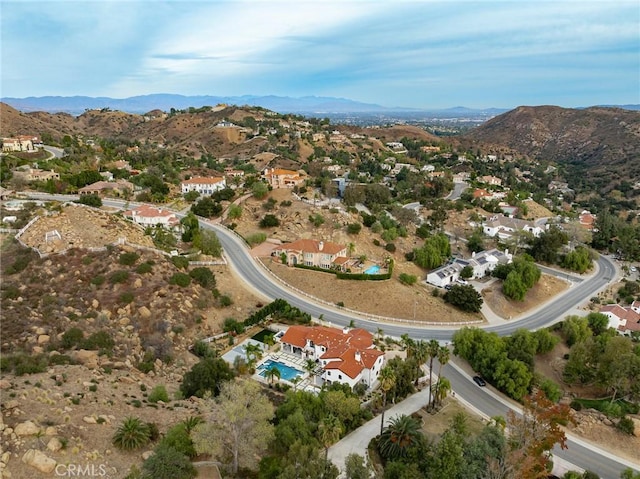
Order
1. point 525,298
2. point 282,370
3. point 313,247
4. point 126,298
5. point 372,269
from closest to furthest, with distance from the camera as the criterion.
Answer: point 282,370 → point 126,298 → point 525,298 → point 313,247 → point 372,269

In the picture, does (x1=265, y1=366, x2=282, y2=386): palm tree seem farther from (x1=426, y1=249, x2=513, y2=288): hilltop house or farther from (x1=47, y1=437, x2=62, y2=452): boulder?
(x1=426, y1=249, x2=513, y2=288): hilltop house

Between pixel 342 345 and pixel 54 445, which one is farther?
pixel 342 345

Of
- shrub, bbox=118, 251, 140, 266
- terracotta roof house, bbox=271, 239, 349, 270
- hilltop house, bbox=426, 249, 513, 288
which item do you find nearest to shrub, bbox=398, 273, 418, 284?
hilltop house, bbox=426, 249, 513, 288

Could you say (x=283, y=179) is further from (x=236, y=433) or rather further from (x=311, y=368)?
(x=236, y=433)

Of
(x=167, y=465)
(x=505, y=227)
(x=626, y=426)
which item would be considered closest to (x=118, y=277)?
(x=167, y=465)

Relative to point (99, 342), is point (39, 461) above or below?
above

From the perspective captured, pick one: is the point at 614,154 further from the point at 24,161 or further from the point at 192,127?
the point at 24,161

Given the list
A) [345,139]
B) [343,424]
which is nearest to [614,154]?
[345,139]

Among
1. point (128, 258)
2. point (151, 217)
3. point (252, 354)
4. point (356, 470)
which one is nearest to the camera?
point (356, 470)
